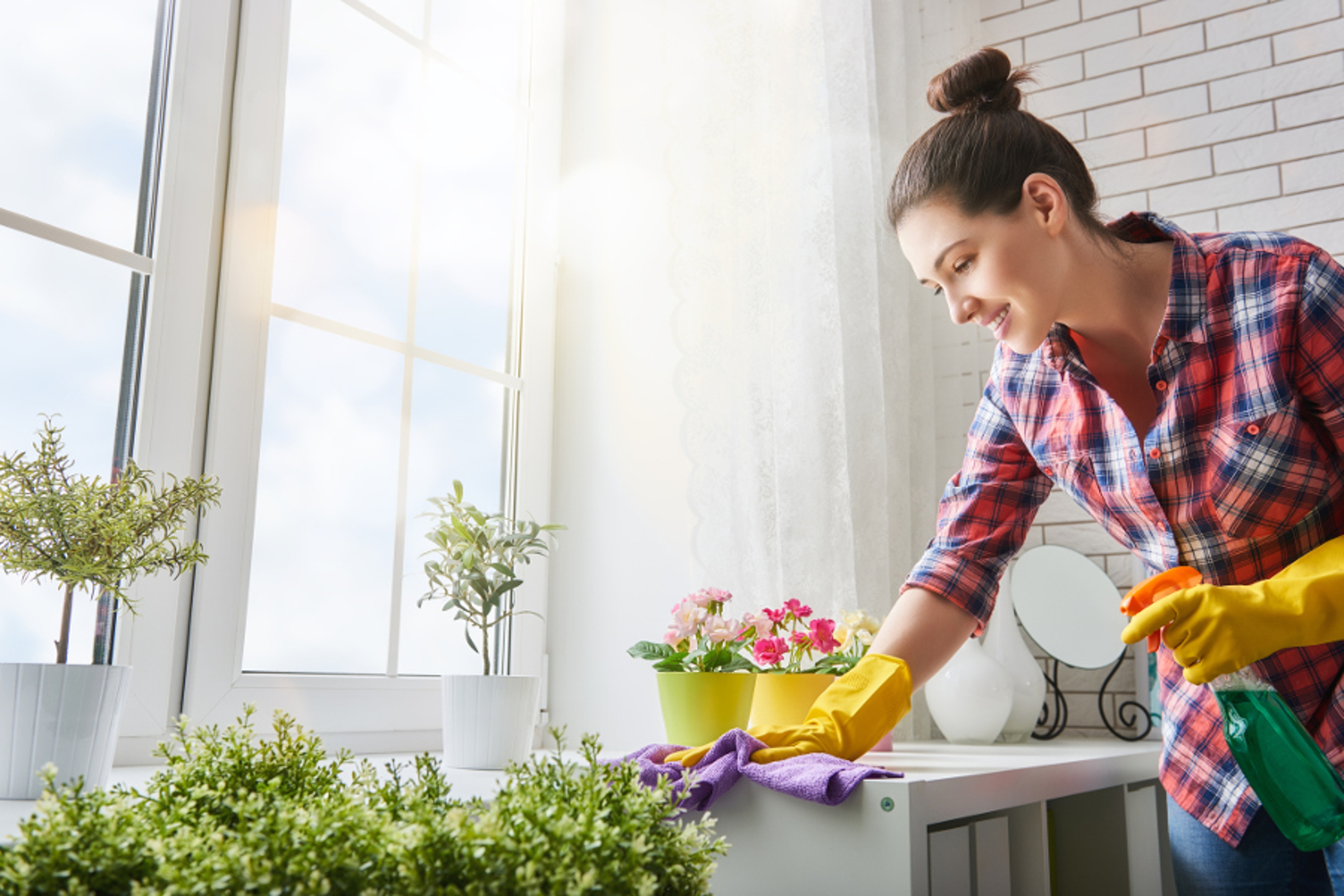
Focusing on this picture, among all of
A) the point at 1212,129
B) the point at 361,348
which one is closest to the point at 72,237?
the point at 361,348

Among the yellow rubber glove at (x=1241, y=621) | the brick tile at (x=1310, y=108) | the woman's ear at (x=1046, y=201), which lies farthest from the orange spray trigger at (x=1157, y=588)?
the brick tile at (x=1310, y=108)

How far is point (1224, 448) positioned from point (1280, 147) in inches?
45.4

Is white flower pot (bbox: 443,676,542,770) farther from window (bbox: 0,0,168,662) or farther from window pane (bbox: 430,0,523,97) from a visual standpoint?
window pane (bbox: 430,0,523,97)

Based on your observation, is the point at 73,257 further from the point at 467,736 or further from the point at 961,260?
the point at 961,260

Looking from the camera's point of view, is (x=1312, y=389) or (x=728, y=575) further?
(x=728, y=575)

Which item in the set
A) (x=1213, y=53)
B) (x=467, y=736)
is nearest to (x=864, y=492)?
(x=467, y=736)

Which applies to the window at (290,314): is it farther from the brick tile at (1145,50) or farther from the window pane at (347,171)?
the brick tile at (1145,50)

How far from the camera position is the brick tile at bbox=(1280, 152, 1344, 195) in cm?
195

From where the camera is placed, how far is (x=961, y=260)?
3.97ft

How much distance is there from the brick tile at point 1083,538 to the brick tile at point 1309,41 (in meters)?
0.96

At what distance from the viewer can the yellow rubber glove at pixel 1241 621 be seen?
1.02 meters

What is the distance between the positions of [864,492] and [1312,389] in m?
0.87

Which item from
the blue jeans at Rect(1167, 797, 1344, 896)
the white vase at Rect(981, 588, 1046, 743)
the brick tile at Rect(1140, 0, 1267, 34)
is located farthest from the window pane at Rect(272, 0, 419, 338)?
the brick tile at Rect(1140, 0, 1267, 34)

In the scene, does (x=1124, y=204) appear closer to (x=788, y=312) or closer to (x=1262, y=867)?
(x=788, y=312)
